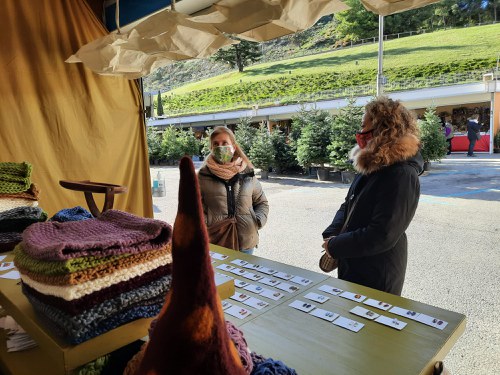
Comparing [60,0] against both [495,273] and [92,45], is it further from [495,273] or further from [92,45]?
[495,273]

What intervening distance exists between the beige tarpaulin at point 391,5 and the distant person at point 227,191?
1.30 meters

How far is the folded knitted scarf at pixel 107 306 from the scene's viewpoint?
0.65 metres

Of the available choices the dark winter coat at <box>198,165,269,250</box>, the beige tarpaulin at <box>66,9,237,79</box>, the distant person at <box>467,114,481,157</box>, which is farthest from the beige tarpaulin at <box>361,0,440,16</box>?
the distant person at <box>467,114,481,157</box>

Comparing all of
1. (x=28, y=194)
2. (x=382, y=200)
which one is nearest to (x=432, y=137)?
(x=382, y=200)

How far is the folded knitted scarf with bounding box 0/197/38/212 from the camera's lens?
168 cm

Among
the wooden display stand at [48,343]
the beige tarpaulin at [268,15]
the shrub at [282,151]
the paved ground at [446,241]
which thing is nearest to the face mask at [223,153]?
the paved ground at [446,241]

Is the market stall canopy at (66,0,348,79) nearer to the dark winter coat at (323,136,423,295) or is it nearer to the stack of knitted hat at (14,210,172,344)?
the dark winter coat at (323,136,423,295)

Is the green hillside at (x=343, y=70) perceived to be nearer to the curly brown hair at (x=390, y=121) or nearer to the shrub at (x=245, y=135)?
the shrub at (x=245, y=135)

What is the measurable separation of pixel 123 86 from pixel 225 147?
1.48 meters

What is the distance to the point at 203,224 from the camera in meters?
0.51

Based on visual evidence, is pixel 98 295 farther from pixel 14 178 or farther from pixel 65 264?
pixel 14 178

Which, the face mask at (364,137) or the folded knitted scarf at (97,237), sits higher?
the face mask at (364,137)

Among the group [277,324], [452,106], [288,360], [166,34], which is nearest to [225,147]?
[166,34]

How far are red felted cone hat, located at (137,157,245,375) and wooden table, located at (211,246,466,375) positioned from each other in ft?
1.51
